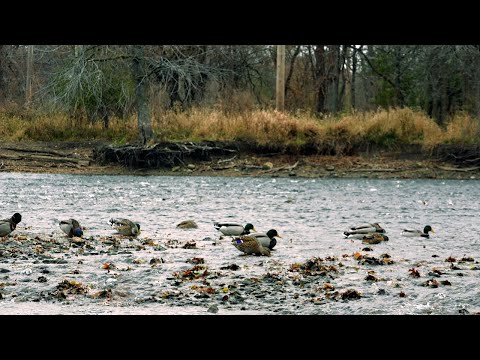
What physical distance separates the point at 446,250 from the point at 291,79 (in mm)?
20098

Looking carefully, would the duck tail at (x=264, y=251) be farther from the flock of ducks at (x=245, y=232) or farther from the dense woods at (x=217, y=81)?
the dense woods at (x=217, y=81)

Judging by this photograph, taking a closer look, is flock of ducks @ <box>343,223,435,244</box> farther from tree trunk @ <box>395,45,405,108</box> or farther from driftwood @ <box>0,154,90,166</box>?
tree trunk @ <box>395,45,405,108</box>

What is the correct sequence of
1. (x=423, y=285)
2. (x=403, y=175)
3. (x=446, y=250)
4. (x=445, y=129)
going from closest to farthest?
(x=423, y=285)
(x=446, y=250)
(x=403, y=175)
(x=445, y=129)

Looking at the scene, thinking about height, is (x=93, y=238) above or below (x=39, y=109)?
below

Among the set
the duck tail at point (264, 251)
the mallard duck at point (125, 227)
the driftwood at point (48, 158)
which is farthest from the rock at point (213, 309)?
the driftwood at point (48, 158)

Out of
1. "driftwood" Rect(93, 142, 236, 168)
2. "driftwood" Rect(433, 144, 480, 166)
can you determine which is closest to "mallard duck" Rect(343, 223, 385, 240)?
"driftwood" Rect(93, 142, 236, 168)

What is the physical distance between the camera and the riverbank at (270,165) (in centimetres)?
2253

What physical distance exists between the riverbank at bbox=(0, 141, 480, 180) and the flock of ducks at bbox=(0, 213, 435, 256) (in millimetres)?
11572

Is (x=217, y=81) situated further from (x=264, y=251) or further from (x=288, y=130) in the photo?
(x=264, y=251)

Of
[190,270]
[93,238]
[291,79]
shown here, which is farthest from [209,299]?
[291,79]

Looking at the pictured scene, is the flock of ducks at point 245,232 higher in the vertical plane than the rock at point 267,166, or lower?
higher

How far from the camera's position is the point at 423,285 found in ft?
23.6
